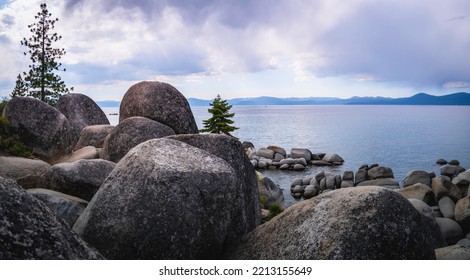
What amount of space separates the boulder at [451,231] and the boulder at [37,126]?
16.9m

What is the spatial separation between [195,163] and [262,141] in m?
51.0

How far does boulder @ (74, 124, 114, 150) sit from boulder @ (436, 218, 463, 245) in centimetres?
1550

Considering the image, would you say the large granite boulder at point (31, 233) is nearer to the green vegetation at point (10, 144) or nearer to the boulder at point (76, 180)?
the boulder at point (76, 180)

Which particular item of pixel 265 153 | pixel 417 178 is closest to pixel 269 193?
pixel 417 178

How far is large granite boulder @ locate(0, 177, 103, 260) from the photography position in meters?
3.32

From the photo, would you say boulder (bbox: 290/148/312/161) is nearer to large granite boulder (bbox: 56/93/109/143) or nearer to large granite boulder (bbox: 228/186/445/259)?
large granite boulder (bbox: 56/93/109/143)

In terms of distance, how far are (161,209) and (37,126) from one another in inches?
527

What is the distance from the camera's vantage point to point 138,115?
701 inches

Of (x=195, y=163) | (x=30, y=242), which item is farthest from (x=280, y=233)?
(x=30, y=242)

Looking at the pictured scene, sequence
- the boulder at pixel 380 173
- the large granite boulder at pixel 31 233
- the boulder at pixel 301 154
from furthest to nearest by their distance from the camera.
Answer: the boulder at pixel 301 154 < the boulder at pixel 380 173 < the large granite boulder at pixel 31 233

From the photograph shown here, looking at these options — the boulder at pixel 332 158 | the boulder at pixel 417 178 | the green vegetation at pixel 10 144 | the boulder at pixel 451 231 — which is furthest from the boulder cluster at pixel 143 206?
the boulder at pixel 332 158

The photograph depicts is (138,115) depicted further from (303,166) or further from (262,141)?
(262,141)

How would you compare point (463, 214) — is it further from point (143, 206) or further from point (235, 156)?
point (143, 206)

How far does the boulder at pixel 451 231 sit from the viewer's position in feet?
63.1
